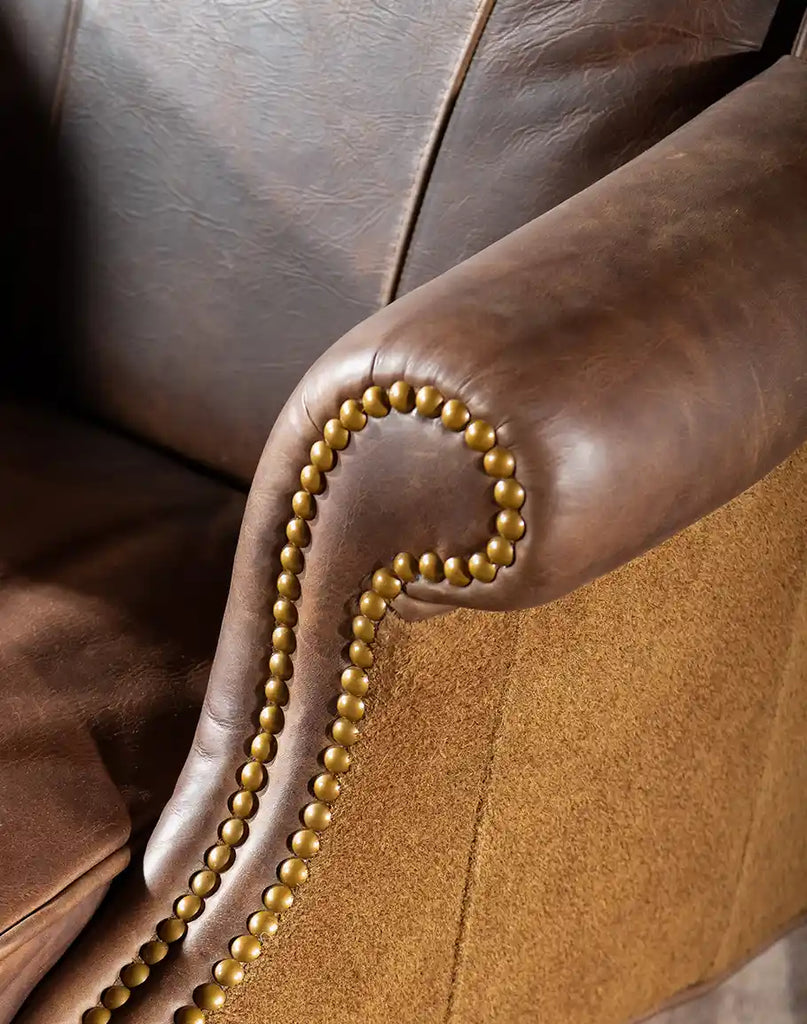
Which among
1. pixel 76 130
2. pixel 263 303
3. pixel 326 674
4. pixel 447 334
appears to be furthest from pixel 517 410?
pixel 76 130

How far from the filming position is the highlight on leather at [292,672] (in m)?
0.48

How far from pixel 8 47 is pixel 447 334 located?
658 millimetres

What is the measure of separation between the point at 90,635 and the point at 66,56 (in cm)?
48

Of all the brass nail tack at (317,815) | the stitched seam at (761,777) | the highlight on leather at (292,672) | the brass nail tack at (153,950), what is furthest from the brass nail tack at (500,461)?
the stitched seam at (761,777)

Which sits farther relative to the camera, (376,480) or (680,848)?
(680,848)

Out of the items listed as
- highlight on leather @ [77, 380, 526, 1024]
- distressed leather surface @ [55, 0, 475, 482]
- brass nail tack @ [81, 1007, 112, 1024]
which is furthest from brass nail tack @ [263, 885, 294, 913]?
distressed leather surface @ [55, 0, 475, 482]

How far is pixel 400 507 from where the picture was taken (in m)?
0.51

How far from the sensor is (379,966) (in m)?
0.66

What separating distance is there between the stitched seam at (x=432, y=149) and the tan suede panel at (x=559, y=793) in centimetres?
29

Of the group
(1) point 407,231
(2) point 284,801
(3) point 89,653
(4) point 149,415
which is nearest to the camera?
(2) point 284,801

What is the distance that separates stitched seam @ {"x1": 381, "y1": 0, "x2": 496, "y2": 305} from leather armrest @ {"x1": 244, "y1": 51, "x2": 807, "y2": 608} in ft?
0.78

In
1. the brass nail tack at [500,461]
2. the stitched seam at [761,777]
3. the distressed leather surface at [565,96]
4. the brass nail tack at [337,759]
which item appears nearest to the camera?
the brass nail tack at [500,461]

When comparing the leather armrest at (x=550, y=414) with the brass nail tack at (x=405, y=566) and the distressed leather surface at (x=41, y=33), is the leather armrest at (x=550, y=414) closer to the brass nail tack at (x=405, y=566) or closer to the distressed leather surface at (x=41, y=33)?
the brass nail tack at (x=405, y=566)

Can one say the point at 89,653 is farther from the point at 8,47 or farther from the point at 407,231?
the point at 8,47
